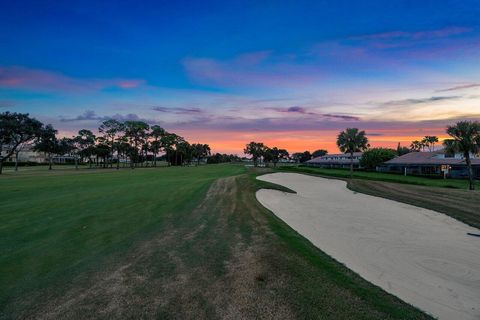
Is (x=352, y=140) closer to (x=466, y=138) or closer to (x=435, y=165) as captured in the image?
(x=435, y=165)

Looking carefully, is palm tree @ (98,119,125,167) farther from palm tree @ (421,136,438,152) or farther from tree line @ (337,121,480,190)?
palm tree @ (421,136,438,152)

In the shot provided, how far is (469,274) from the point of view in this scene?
8.48 meters

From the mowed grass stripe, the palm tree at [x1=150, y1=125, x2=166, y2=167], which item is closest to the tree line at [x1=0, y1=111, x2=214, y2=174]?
the palm tree at [x1=150, y1=125, x2=166, y2=167]

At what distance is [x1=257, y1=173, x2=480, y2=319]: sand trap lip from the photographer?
22.6ft

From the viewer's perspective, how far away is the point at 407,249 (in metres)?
11.0

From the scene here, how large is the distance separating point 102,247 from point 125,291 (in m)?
3.65

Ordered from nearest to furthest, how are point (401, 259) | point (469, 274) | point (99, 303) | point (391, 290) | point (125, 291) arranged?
point (99, 303), point (125, 291), point (391, 290), point (469, 274), point (401, 259)

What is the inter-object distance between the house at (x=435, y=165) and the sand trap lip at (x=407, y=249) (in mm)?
42224

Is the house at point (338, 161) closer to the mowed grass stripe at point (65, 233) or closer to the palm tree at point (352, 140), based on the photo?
the palm tree at point (352, 140)

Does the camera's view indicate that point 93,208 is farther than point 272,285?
Yes

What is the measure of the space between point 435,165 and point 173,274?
65.5m

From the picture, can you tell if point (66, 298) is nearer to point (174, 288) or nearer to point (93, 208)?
point (174, 288)

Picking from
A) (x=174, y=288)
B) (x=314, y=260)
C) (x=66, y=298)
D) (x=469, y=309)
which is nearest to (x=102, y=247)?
(x=66, y=298)

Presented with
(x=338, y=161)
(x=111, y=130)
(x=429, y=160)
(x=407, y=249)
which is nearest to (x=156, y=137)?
(x=111, y=130)
